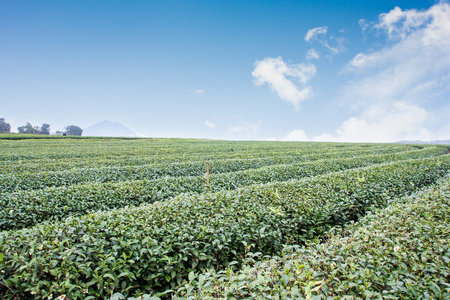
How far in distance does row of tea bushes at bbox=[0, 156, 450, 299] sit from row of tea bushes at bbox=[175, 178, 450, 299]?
0.65 m

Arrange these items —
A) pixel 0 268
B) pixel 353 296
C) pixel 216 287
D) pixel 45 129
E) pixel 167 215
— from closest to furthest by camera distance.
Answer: pixel 353 296
pixel 216 287
pixel 0 268
pixel 167 215
pixel 45 129

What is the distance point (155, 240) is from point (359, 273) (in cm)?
279

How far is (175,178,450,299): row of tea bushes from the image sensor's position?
235 cm

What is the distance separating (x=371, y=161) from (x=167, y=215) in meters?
17.3

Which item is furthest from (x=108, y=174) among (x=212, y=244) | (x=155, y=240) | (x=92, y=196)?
(x=212, y=244)

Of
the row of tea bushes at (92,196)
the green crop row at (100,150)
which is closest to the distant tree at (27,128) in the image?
the green crop row at (100,150)

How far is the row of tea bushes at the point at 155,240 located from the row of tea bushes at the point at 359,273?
649 mm

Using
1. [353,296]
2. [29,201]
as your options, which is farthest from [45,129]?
[353,296]

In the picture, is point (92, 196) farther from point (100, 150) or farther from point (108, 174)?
point (100, 150)

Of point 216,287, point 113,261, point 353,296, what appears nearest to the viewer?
point 353,296

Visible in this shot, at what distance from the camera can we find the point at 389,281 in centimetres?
254

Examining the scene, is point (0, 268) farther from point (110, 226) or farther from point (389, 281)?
point (389, 281)

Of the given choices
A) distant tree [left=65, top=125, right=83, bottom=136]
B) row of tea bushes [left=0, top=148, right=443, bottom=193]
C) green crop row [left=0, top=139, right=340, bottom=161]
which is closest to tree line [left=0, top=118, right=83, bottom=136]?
distant tree [left=65, top=125, right=83, bottom=136]

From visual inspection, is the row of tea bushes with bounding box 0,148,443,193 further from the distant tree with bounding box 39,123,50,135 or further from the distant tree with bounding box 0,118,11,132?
the distant tree with bounding box 39,123,50,135
